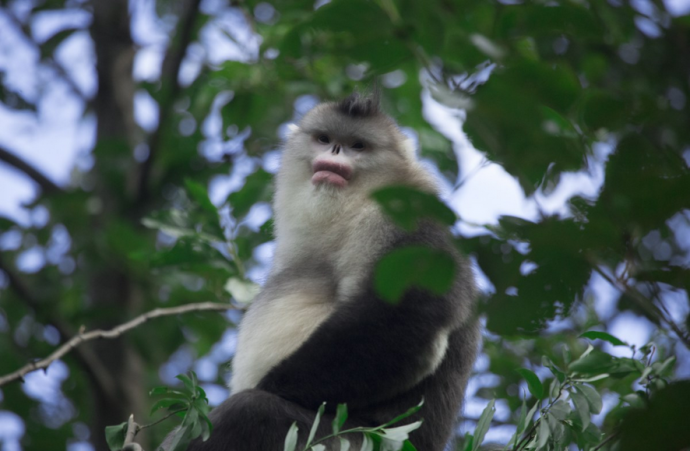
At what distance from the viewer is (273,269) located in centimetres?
463

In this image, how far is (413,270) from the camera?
127 cm

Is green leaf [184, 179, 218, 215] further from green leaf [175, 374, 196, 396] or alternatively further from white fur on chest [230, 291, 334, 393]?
green leaf [175, 374, 196, 396]

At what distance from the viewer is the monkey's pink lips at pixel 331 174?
4.37 m

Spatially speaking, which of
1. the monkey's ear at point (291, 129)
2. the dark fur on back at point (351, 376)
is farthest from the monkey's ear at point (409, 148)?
the dark fur on back at point (351, 376)

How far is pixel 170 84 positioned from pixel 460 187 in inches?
232

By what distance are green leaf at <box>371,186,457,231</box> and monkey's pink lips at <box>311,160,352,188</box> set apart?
3128 mm

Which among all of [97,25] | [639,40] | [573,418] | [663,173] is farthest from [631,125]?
[97,25]

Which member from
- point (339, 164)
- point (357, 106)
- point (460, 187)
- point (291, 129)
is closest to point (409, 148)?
point (357, 106)

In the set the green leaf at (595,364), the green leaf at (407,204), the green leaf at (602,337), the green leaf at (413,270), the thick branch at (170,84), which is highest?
the green leaf at (407,204)

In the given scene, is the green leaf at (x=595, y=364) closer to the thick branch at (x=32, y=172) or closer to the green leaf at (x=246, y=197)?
the green leaf at (x=246, y=197)

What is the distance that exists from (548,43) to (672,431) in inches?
53.8

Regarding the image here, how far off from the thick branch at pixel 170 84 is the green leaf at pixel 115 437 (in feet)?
14.7

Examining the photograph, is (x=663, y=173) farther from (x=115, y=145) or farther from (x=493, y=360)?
(x=115, y=145)

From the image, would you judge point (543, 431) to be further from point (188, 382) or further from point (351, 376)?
point (188, 382)
